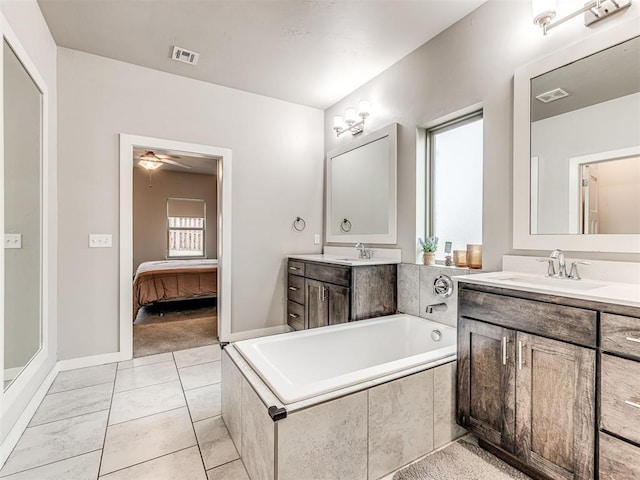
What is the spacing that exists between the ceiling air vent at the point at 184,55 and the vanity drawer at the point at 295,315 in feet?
8.24

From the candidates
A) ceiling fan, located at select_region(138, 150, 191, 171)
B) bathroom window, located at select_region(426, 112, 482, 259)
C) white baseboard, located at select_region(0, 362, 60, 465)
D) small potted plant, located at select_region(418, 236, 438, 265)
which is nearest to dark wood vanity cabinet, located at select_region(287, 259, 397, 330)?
small potted plant, located at select_region(418, 236, 438, 265)

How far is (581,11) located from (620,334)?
1541 mm

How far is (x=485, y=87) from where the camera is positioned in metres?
2.12

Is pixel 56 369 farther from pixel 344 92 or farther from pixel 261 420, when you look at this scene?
pixel 344 92

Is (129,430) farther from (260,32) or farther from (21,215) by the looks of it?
(260,32)

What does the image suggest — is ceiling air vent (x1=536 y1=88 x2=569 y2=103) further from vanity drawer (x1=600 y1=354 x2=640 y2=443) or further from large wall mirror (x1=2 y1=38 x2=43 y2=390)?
large wall mirror (x1=2 y1=38 x2=43 y2=390)

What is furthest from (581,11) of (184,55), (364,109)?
(184,55)

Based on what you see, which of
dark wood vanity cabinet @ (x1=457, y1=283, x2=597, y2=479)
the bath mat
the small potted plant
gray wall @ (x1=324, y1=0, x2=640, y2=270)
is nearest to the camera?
dark wood vanity cabinet @ (x1=457, y1=283, x2=597, y2=479)

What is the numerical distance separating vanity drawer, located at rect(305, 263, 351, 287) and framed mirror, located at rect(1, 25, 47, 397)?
6.80 ft

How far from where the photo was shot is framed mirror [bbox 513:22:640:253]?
1.51 meters

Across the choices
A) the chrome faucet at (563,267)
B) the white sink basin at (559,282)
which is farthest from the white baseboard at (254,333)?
the chrome faucet at (563,267)

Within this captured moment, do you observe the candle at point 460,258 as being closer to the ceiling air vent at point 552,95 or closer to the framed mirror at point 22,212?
the ceiling air vent at point 552,95

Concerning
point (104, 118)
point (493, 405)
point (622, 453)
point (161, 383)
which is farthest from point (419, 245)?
point (104, 118)

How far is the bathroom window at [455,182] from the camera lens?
7.77ft
